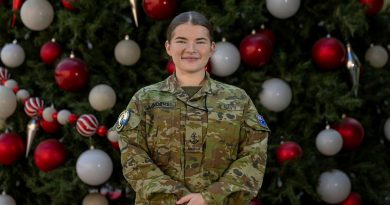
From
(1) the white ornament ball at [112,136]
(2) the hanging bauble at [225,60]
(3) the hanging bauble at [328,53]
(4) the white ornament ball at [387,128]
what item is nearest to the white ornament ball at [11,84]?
(1) the white ornament ball at [112,136]

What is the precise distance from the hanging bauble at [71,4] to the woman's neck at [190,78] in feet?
3.89

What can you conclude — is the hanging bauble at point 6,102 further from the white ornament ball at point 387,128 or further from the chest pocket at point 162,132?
the white ornament ball at point 387,128

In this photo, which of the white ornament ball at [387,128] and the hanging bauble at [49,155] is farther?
the white ornament ball at [387,128]

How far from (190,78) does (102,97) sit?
40.9 inches

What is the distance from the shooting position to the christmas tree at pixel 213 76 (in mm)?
2396

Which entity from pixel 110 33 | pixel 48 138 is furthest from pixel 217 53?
pixel 48 138

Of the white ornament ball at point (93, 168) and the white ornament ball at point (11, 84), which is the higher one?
the white ornament ball at point (11, 84)

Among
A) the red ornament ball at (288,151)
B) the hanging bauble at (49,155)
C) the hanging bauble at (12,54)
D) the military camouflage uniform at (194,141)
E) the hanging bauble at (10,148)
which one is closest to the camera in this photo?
the military camouflage uniform at (194,141)

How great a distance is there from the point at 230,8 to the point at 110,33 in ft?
1.83

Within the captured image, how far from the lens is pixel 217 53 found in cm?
235

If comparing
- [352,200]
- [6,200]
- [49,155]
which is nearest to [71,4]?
[49,155]

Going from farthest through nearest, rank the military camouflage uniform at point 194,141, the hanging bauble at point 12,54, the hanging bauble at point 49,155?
the hanging bauble at point 12,54
the hanging bauble at point 49,155
the military camouflage uniform at point 194,141

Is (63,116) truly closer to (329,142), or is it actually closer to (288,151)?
(288,151)

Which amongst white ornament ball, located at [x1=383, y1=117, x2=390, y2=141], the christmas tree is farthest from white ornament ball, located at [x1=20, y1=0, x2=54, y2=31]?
white ornament ball, located at [x1=383, y1=117, x2=390, y2=141]
